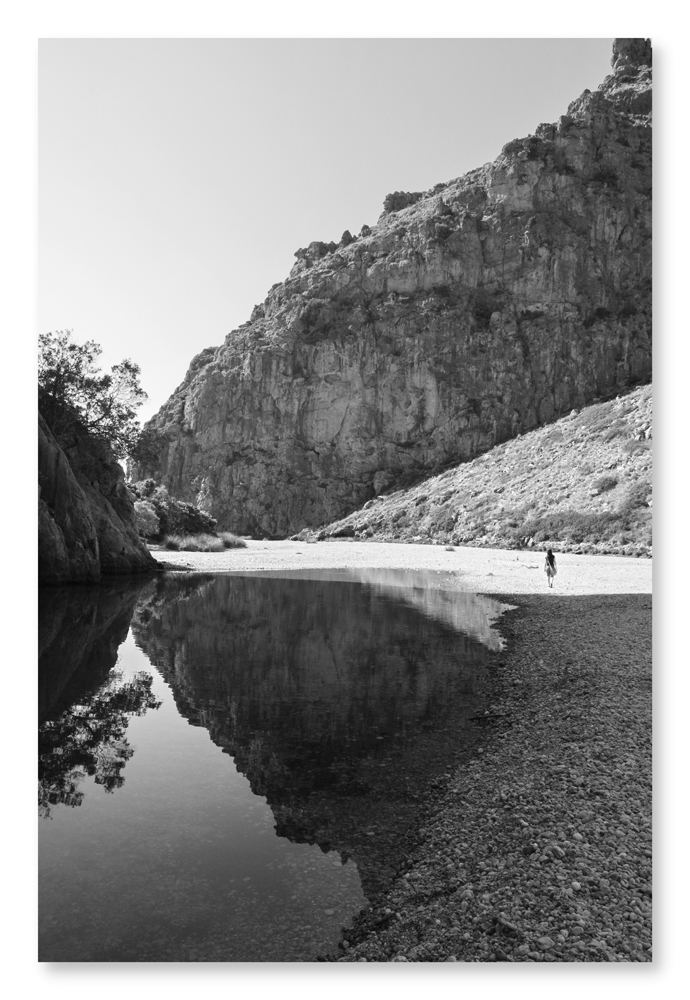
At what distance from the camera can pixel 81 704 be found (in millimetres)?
8773

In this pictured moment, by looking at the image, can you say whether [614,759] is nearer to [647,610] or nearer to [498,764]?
[498,764]

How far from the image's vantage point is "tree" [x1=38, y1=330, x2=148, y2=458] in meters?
20.7

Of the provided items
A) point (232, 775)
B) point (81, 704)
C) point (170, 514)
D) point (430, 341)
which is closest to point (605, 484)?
point (170, 514)

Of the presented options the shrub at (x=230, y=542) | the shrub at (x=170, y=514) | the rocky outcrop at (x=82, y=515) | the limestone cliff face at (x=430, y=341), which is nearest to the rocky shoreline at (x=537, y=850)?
the rocky outcrop at (x=82, y=515)

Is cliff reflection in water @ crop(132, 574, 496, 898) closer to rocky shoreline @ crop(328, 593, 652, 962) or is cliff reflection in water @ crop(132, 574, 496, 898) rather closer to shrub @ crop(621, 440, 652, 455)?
rocky shoreline @ crop(328, 593, 652, 962)

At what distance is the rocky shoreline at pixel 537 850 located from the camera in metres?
4.19

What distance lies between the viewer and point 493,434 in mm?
95375

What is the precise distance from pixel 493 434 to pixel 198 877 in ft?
311

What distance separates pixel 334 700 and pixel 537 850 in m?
4.71

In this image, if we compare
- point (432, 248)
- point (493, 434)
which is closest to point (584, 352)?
point (493, 434)

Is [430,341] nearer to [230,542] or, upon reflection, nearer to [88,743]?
[230,542]

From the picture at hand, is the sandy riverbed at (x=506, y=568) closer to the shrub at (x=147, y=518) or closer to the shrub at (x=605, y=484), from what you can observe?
the shrub at (x=147, y=518)

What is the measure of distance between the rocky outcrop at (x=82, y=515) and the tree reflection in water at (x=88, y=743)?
28.0 ft

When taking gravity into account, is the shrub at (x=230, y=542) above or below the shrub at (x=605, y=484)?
below
